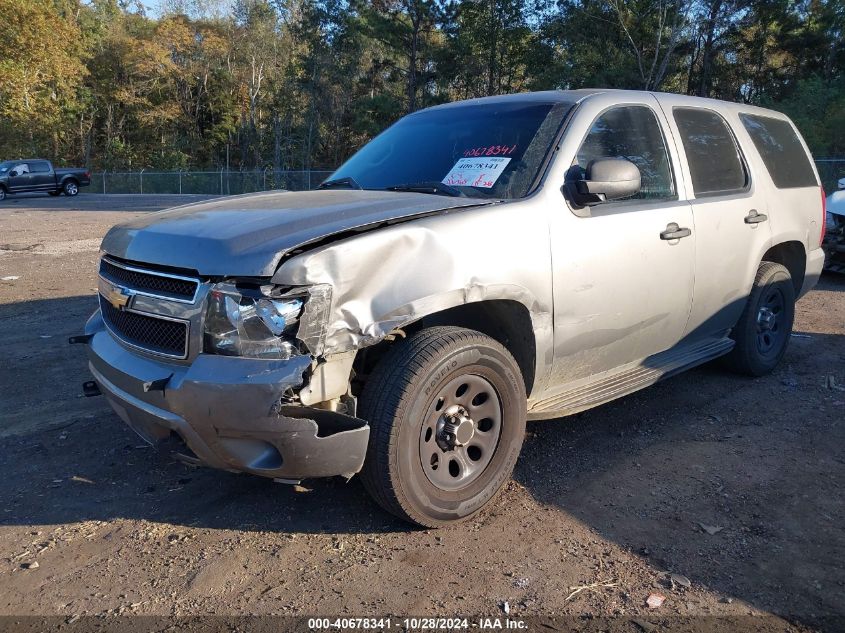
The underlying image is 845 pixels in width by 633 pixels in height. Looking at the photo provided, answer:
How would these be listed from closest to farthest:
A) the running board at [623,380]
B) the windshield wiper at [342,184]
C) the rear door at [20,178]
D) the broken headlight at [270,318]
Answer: the broken headlight at [270,318] < the running board at [623,380] < the windshield wiper at [342,184] < the rear door at [20,178]

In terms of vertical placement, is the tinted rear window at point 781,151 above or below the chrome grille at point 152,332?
above

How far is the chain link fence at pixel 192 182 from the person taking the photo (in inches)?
1436

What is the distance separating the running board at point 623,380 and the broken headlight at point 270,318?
1337mm

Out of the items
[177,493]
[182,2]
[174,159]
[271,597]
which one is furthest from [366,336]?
[182,2]

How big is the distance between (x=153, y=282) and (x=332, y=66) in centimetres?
4634

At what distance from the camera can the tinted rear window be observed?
504cm

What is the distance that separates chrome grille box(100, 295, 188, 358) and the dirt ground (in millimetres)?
874

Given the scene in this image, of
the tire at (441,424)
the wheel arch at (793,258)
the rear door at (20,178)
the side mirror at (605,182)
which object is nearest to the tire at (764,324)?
the wheel arch at (793,258)

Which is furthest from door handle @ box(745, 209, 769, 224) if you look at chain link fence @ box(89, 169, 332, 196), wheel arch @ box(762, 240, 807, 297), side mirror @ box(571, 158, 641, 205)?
chain link fence @ box(89, 169, 332, 196)

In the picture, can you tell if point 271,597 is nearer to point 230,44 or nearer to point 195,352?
point 195,352

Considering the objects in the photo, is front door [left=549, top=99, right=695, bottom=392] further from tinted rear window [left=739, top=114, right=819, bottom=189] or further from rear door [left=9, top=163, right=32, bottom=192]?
rear door [left=9, top=163, right=32, bottom=192]

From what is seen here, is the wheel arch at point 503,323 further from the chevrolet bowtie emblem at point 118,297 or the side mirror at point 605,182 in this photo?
the chevrolet bowtie emblem at point 118,297

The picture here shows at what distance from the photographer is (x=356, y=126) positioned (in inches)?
1572

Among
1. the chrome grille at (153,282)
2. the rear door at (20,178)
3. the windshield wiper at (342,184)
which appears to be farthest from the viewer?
the rear door at (20,178)
